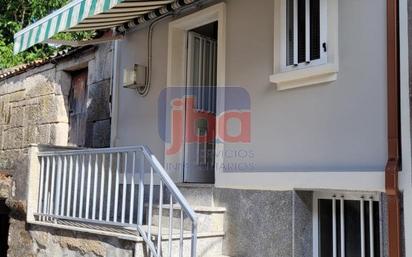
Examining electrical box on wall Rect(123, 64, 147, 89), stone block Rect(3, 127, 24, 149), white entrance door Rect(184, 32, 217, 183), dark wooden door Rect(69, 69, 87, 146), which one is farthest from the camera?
stone block Rect(3, 127, 24, 149)

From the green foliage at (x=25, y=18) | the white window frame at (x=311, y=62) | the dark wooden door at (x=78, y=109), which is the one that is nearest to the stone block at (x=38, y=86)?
the dark wooden door at (x=78, y=109)

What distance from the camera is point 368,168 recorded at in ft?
19.2

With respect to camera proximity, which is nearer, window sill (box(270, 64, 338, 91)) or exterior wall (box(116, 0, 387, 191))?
exterior wall (box(116, 0, 387, 191))

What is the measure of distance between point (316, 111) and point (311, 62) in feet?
2.33

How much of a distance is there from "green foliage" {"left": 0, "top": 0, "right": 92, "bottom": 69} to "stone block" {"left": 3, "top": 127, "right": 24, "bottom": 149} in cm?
607

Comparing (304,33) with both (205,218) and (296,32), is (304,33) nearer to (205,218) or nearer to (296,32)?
(296,32)

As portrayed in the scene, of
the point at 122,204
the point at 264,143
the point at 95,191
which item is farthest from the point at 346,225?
the point at 95,191

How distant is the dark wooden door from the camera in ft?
40.3

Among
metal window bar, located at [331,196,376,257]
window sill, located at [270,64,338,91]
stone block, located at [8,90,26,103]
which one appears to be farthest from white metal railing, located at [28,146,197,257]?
stone block, located at [8,90,26,103]

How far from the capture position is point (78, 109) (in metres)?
12.6

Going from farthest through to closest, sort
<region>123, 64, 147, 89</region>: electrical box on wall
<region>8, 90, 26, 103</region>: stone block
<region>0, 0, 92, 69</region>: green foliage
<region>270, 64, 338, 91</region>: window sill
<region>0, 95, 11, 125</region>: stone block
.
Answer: <region>0, 0, 92, 69</region>: green foliage → <region>0, 95, 11, 125</region>: stone block → <region>8, 90, 26, 103</region>: stone block → <region>123, 64, 147, 89</region>: electrical box on wall → <region>270, 64, 338, 91</region>: window sill

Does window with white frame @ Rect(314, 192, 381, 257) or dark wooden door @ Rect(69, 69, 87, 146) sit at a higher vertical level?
dark wooden door @ Rect(69, 69, 87, 146)

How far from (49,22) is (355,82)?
5452 mm

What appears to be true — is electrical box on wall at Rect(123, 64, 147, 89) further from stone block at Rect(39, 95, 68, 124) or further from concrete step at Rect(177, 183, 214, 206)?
stone block at Rect(39, 95, 68, 124)
